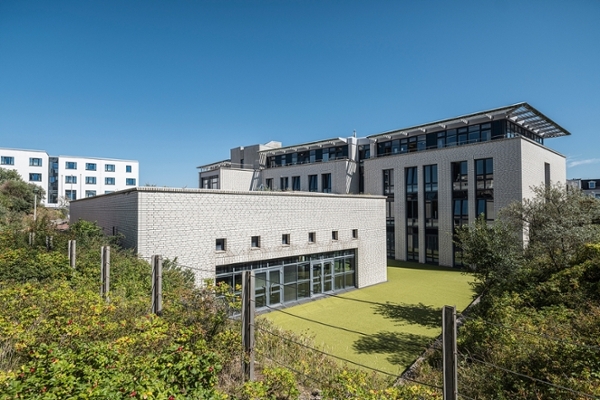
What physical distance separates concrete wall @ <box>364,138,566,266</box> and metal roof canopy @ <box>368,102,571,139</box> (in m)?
2.16

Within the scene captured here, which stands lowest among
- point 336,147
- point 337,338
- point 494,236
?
point 337,338

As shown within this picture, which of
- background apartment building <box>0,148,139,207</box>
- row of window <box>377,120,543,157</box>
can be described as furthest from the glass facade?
background apartment building <box>0,148,139,207</box>

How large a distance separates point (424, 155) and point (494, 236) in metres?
15.2

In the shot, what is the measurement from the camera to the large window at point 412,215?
27.5 metres

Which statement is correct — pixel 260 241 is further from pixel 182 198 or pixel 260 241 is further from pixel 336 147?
pixel 336 147

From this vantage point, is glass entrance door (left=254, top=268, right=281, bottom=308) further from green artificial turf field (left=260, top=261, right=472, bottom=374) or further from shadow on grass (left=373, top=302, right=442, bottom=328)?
shadow on grass (left=373, top=302, right=442, bottom=328)

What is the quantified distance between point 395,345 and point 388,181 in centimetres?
2042

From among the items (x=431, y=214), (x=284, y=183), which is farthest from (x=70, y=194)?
(x=431, y=214)

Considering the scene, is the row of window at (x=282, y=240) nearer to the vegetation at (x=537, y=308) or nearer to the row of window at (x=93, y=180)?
the vegetation at (x=537, y=308)

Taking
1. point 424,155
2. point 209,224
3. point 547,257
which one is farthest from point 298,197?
point 424,155

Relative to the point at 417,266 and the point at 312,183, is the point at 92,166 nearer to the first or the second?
the point at 312,183

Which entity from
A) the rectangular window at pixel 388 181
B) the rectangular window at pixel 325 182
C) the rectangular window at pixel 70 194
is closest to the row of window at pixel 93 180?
the rectangular window at pixel 70 194

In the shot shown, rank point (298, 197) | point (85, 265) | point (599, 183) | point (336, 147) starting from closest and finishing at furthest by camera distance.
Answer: point (85, 265), point (298, 197), point (336, 147), point (599, 183)

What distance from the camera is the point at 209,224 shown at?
42.9 ft
